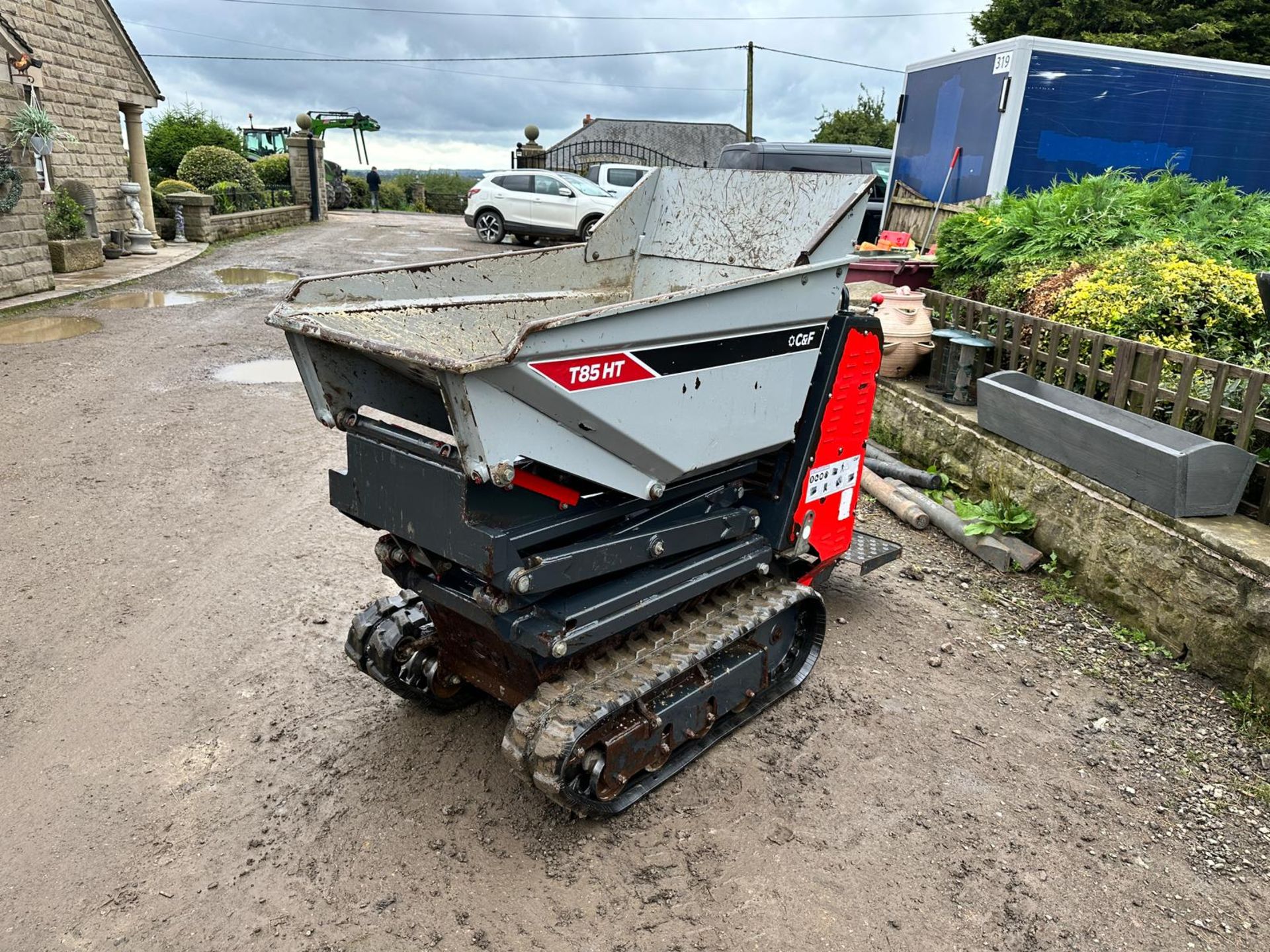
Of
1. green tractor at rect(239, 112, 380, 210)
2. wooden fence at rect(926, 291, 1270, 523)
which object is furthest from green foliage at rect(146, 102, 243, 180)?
wooden fence at rect(926, 291, 1270, 523)

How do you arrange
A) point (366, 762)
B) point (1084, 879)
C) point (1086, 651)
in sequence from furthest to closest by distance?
1. point (1086, 651)
2. point (366, 762)
3. point (1084, 879)

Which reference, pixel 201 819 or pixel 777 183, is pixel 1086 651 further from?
pixel 201 819

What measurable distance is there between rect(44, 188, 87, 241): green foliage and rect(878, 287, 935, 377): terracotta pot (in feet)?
45.0

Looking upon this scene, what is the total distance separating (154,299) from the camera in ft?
41.8

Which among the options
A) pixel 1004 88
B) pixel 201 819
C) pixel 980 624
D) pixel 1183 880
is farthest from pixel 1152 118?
pixel 201 819

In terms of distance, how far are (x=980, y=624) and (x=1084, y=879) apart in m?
1.86

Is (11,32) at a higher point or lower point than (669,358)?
higher

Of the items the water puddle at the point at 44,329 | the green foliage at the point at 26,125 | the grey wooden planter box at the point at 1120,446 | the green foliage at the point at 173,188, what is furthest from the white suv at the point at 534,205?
the grey wooden planter box at the point at 1120,446

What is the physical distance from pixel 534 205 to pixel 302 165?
10119 mm

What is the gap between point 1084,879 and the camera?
3.08m

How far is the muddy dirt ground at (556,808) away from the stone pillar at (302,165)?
2208 centimetres

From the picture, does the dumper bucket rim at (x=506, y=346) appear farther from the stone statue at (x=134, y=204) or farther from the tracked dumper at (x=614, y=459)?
the stone statue at (x=134, y=204)

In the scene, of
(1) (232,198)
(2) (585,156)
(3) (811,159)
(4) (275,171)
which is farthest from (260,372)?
(2) (585,156)

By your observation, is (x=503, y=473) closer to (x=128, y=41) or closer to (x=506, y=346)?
(x=506, y=346)
